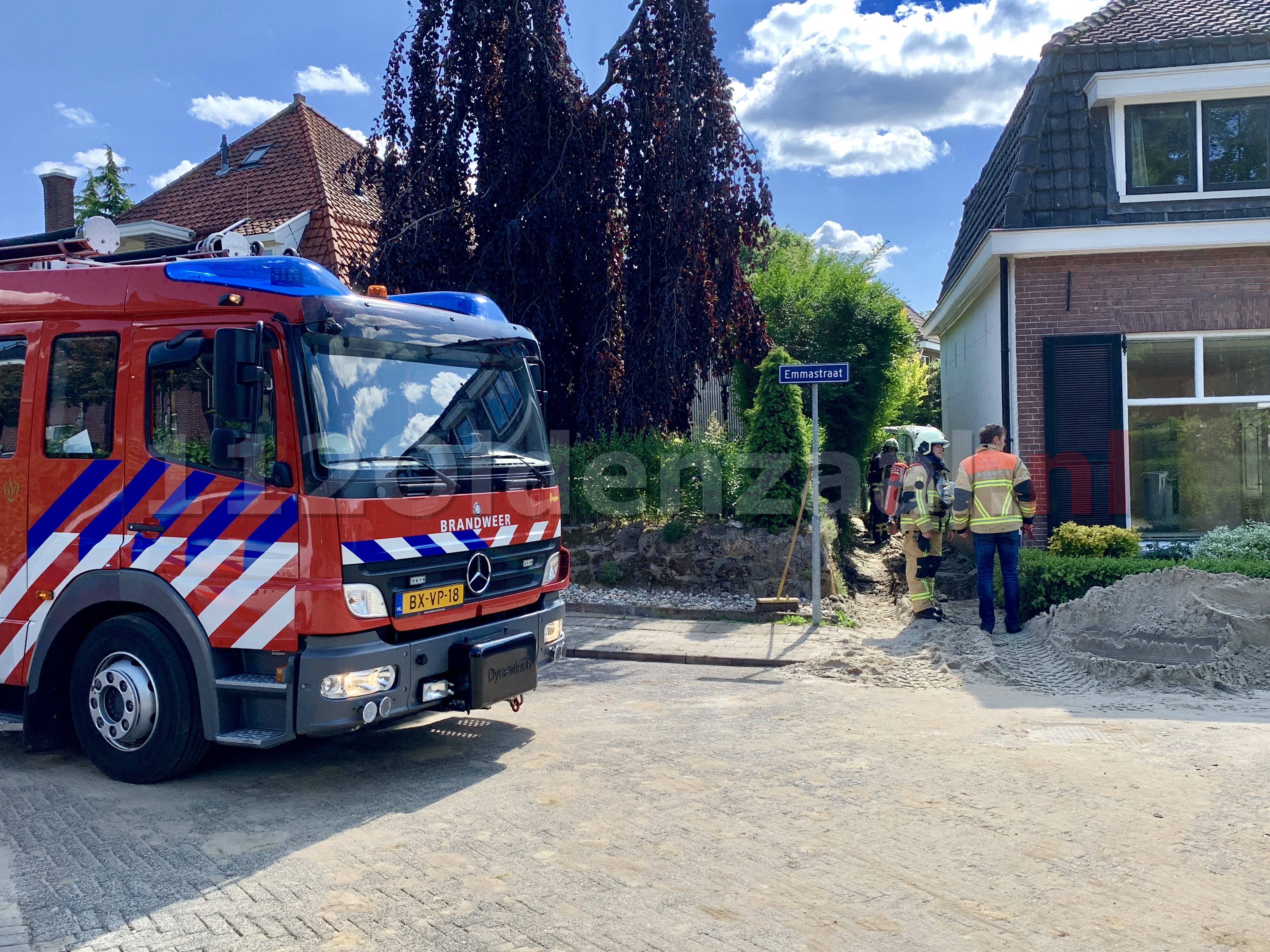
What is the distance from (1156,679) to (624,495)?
636 centimetres

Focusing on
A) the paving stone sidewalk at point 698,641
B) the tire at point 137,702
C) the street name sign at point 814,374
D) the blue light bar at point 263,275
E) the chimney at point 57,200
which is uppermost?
the chimney at point 57,200

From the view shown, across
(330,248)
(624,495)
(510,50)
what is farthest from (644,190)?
(330,248)

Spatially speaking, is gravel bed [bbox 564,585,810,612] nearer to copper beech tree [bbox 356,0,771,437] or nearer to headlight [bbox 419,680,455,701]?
copper beech tree [bbox 356,0,771,437]

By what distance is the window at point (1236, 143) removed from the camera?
11.4 meters

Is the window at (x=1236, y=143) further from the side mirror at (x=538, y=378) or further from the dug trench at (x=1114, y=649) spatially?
the side mirror at (x=538, y=378)

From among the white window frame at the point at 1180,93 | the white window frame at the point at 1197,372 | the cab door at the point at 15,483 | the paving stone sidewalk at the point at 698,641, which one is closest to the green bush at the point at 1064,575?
the paving stone sidewalk at the point at 698,641

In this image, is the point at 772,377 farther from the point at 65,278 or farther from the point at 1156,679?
the point at 65,278

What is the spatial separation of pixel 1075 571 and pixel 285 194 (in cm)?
1640

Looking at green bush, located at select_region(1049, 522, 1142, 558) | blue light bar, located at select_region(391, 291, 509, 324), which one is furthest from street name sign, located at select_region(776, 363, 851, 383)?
blue light bar, located at select_region(391, 291, 509, 324)

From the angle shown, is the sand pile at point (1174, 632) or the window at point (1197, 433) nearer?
the sand pile at point (1174, 632)

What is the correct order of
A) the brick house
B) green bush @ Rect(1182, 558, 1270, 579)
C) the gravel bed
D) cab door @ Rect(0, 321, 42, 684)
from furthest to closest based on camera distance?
the brick house
the gravel bed
green bush @ Rect(1182, 558, 1270, 579)
cab door @ Rect(0, 321, 42, 684)

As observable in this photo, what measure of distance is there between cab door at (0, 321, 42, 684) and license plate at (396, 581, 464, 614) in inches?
93.0

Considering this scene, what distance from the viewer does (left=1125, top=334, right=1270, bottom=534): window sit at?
11297 millimetres

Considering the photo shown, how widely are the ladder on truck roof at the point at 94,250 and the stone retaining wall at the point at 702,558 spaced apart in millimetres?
5958
